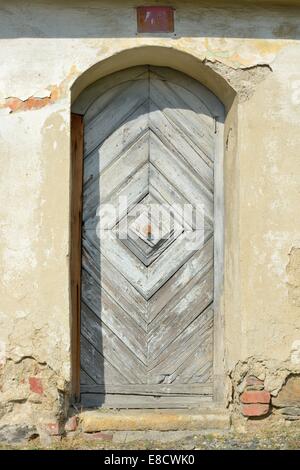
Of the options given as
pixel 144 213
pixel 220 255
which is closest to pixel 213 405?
pixel 220 255

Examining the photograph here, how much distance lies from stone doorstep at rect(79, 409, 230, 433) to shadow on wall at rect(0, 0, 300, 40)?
2.62m

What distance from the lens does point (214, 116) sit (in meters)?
5.72

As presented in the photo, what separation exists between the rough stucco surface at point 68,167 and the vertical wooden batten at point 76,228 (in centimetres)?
35

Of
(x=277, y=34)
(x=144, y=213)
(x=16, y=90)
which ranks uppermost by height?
(x=277, y=34)

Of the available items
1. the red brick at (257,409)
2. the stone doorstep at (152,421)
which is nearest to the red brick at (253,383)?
the red brick at (257,409)

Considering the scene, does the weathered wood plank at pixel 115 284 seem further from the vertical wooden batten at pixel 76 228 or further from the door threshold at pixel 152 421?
the door threshold at pixel 152 421

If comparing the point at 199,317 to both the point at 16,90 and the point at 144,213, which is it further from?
the point at 16,90

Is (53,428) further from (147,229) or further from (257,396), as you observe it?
(147,229)

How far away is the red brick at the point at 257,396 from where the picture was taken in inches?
206

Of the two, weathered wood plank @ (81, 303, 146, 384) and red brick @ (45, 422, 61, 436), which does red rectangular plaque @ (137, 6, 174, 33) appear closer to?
weathered wood plank @ (81, 303, 146, 384)

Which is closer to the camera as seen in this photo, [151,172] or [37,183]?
[37,183]

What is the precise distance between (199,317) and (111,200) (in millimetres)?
1078

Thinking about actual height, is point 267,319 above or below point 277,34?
below

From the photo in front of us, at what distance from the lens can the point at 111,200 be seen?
18.6 feet
